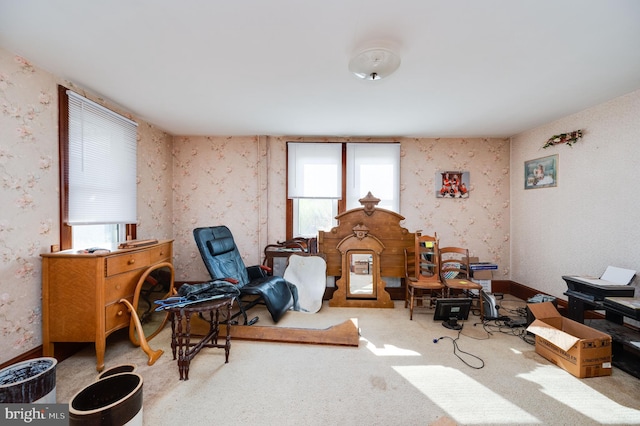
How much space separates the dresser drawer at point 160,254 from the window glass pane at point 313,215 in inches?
72.7

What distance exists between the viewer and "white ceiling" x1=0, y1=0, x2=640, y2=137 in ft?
4.78

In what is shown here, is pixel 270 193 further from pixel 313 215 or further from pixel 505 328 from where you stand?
pixel 505 328

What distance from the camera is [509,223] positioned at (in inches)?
159

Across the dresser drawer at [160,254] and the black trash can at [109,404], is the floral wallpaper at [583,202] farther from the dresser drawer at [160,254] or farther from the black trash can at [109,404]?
the dresser drawer at [160,254]

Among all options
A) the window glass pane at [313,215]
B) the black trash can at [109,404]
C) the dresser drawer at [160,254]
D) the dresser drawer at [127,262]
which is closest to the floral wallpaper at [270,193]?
the window glass pane at [313,215]

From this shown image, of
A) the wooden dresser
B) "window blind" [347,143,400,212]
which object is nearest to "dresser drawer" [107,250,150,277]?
the wooden dresser

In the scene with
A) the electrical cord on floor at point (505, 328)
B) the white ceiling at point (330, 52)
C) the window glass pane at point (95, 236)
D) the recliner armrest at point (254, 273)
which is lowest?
the electrical cord on floor at point (505, 328)

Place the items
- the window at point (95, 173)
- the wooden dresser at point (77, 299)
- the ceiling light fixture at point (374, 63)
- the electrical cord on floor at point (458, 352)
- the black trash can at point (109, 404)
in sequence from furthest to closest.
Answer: the window at point (95, 173)
the electrical cord on floor at point (458, 352)
the wooden dresser at point (77, 299)
the ceiling light fixture at point (374, 63)
the black trash can at point (109, 404)

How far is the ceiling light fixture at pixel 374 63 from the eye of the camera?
5.76 feet

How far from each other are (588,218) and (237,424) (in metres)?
3.96

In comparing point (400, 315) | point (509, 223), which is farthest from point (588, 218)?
point (400, 315)

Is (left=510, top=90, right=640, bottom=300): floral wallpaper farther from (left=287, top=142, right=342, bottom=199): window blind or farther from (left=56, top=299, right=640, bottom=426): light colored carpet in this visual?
(left=287, top=142, right=342, bottom=199): window blind

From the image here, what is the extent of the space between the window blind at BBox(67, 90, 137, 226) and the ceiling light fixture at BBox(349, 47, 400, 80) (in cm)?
256

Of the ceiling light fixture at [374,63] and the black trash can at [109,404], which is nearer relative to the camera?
the black trash can at [109,404]
